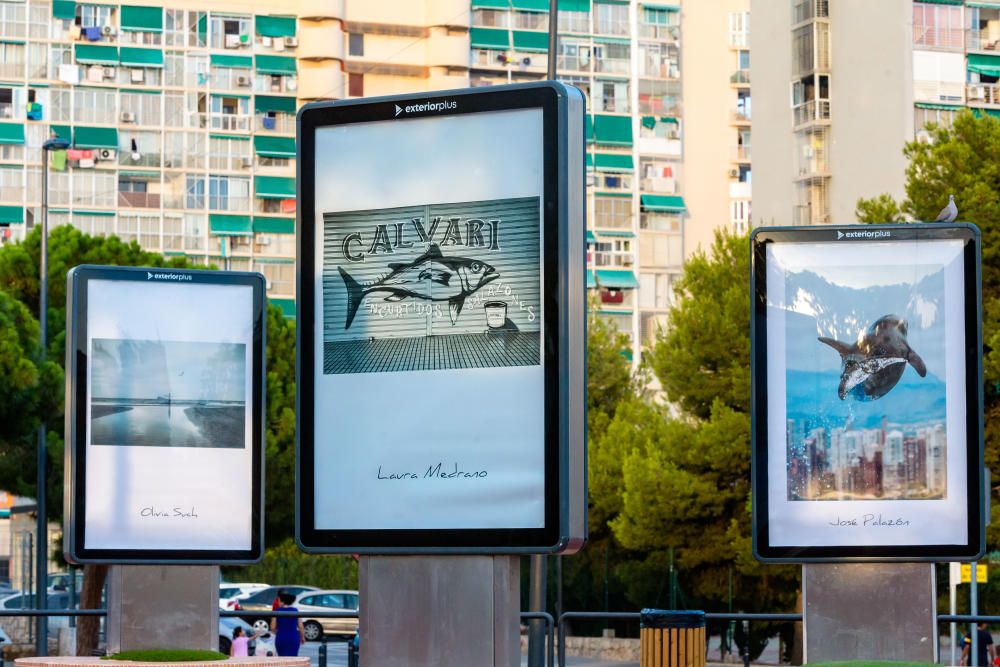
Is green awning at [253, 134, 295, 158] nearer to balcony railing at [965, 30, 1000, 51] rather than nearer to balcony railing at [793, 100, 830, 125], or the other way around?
balcony railing at [793, 100, 830, 125]

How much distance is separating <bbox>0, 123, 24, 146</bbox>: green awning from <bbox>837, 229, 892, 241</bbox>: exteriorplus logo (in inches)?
2474

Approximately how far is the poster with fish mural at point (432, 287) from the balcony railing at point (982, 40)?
5185 cm

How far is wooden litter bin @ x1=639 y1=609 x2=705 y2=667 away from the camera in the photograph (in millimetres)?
11305

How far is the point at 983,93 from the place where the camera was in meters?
55.9

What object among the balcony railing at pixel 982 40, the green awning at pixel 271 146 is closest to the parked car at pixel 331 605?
the balcony railing at pixel 982 40

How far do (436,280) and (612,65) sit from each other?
232 feet

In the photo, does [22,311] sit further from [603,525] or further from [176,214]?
[176,214]

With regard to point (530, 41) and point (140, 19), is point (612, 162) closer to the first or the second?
point (530, 41)

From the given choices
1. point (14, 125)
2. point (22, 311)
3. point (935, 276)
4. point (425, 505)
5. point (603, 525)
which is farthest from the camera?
point (14, 125)

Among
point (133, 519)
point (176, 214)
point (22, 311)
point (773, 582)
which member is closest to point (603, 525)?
point (773, 582)

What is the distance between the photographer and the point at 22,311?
87.0ft

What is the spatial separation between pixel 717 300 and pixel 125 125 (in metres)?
40.3

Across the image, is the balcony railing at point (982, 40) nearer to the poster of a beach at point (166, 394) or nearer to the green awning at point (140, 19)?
the green awning at point (140, 19)
